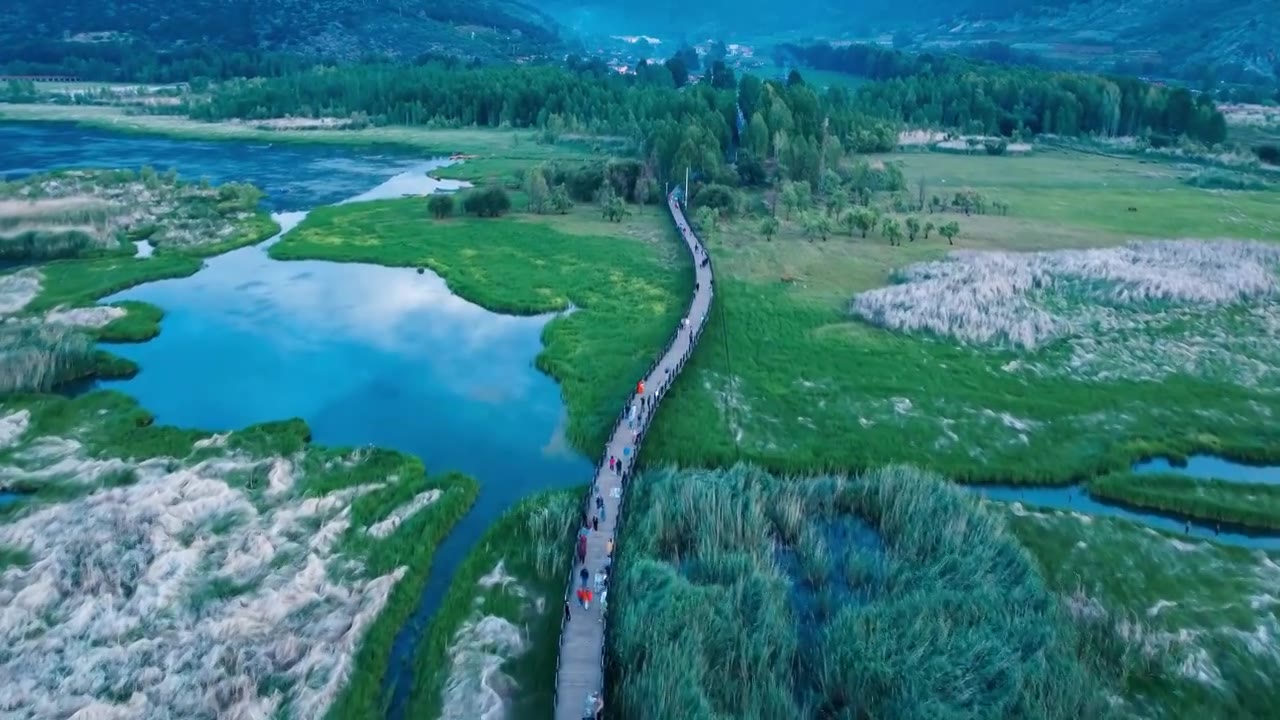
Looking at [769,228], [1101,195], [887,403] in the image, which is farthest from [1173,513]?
[1101,195]

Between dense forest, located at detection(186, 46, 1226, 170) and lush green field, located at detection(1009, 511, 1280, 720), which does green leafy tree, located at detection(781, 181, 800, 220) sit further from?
lush green field, located at detection(1009, 511, 1280, 720)

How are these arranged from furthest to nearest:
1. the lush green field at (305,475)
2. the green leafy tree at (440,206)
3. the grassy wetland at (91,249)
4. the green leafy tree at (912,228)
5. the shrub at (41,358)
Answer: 1. the green leafy tree at (440,206)
2. the green leafy tree at (912,228)
3. the grassy wetland at (91,249)
4. the shrub at (41,358)
5. the lush green field at (305,475)

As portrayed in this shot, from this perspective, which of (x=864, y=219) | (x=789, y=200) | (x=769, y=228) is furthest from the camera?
(x=789, y=200)

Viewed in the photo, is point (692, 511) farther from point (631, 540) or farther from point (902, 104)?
point (902, 104)

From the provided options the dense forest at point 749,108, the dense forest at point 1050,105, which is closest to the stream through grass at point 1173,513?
the dense forest at point 749,108

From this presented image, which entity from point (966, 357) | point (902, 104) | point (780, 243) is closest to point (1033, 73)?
point (902, 104)

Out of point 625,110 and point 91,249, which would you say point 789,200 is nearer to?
point 91,249

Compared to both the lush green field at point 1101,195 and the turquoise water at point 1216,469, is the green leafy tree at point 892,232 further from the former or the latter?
the turquoise water at point 1216,469
